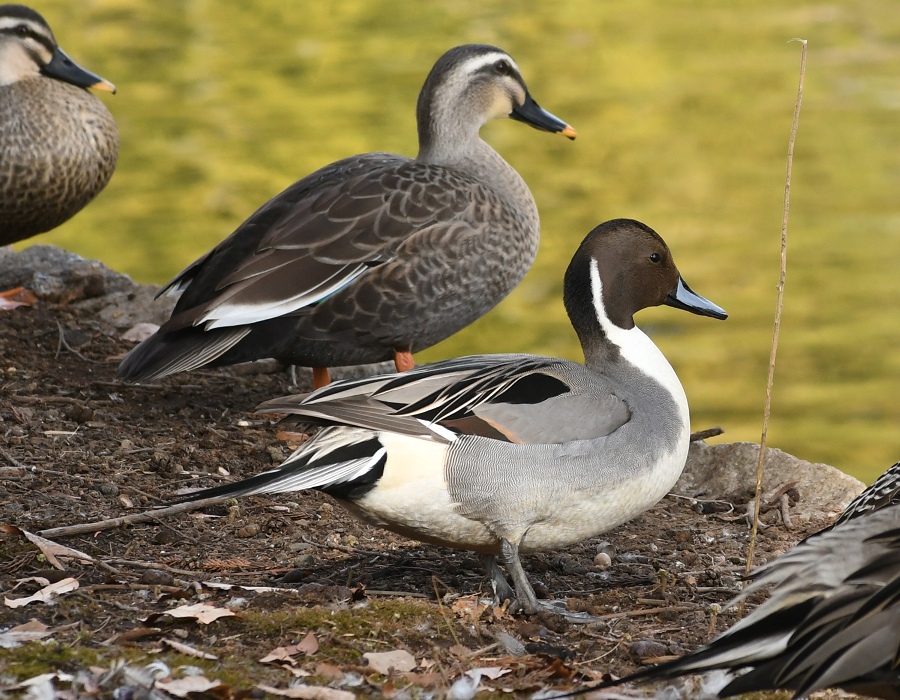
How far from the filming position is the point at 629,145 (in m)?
14.3

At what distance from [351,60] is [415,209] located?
12955 mm

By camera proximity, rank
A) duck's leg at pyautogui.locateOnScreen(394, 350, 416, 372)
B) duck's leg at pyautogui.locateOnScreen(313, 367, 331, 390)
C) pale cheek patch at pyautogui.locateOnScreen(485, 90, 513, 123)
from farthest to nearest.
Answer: pale cheek patch at pyautogui.locateOnScreen(485, 90, 513, 123) < duck's leg at pyautogui.locateOnScreen(313, 367, 331, 390) < duck's leg at pyautogui.locateOnScreen(394, 350, 416, 372)

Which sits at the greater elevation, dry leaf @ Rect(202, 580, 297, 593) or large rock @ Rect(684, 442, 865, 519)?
dry leaf @ Rect(202, 580, 297, 593)

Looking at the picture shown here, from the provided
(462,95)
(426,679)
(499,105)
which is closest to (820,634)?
(426,679)

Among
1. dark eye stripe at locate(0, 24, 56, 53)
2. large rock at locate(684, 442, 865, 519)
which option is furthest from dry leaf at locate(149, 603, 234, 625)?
dark eye stripe at locate(0, 24, 56, 53)

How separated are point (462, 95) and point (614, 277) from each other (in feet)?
6.98

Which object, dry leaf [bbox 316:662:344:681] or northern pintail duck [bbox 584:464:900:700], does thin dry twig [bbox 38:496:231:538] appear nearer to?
dry leaf [bbox 316:662:344:681]

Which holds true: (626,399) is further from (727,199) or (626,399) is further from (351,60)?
(351,60)

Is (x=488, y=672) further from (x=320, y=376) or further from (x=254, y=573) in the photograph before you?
(x=320, y=376)

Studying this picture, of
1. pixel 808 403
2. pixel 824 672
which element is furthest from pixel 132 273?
pixel 824 672

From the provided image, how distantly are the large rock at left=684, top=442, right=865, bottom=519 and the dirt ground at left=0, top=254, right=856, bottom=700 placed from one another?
12cm

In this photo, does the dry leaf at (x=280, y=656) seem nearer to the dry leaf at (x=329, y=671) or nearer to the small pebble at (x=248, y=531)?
the dry leaf at (x=329, y=671)

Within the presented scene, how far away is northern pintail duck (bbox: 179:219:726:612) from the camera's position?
369 cm

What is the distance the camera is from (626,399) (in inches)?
157
